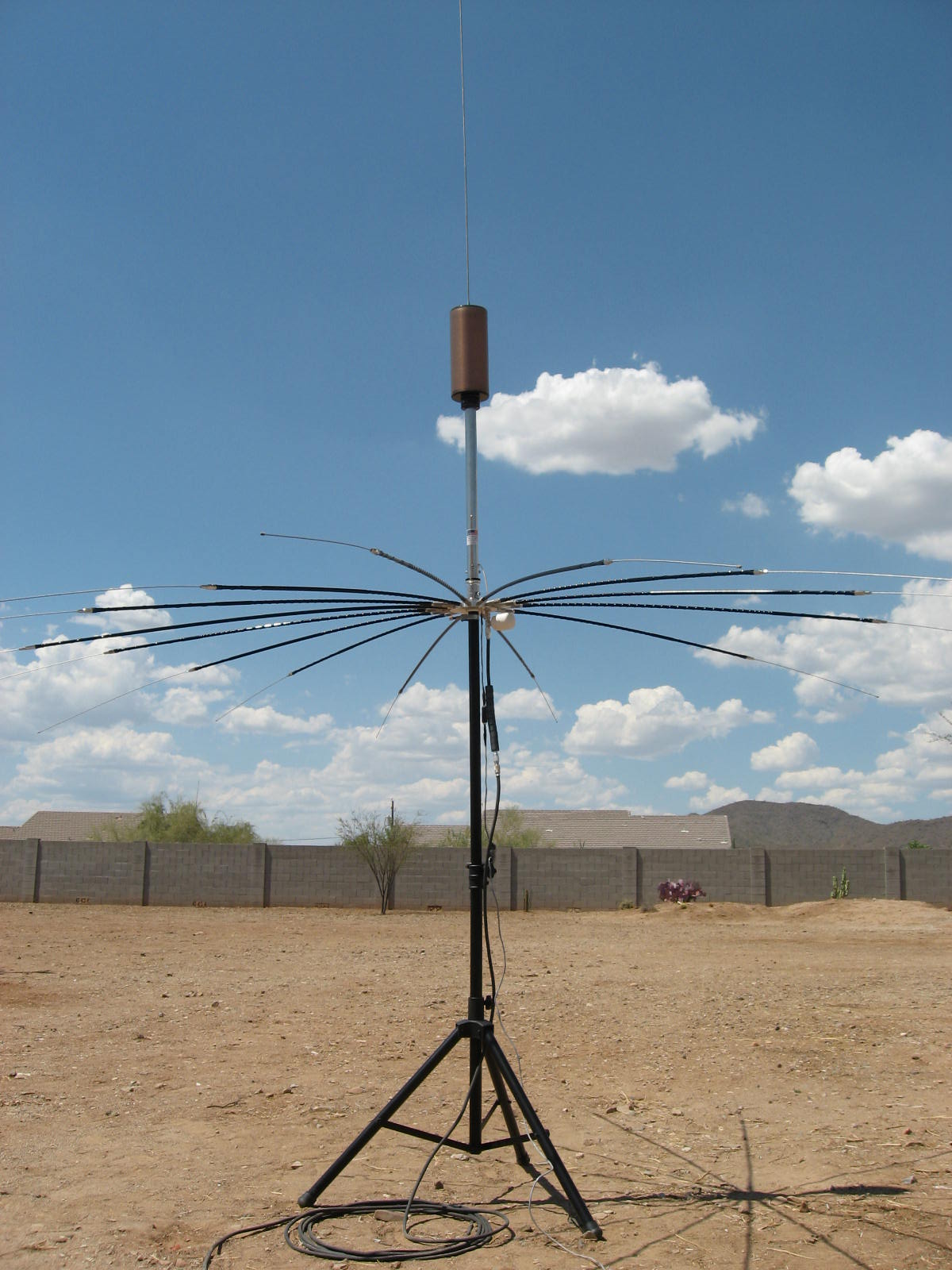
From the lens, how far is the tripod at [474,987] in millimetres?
4988

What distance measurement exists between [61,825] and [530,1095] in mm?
59883

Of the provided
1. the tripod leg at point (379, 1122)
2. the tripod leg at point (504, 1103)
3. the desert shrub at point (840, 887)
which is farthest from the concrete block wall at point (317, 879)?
the tripod leg at point (379, 1122)

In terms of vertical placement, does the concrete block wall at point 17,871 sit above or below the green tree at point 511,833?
below

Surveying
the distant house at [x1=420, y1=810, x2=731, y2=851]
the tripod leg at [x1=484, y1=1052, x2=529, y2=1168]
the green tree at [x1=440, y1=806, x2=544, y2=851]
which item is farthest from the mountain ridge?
the tripod leg at [x1=484, y1=1052, x2=529, y2=1168]

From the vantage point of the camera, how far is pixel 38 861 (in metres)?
33.4

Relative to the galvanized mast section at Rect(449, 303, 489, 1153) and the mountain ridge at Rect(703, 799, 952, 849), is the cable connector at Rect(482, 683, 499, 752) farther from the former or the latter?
the mountain ridge at Rect(703, 799, 952, 849)

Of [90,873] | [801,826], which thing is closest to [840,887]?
[90,873]

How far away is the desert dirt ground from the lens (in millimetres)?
5043

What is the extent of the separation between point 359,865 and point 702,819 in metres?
29.8

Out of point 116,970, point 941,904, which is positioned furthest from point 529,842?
point 116,970

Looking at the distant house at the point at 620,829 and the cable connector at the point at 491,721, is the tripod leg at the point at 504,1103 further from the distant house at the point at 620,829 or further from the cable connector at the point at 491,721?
the distant house at the point at 620,829

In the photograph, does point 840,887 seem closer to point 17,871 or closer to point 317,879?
point 317,879

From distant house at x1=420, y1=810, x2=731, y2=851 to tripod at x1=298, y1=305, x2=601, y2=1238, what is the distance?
45616mm

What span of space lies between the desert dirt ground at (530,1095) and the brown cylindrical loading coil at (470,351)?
423 cm
